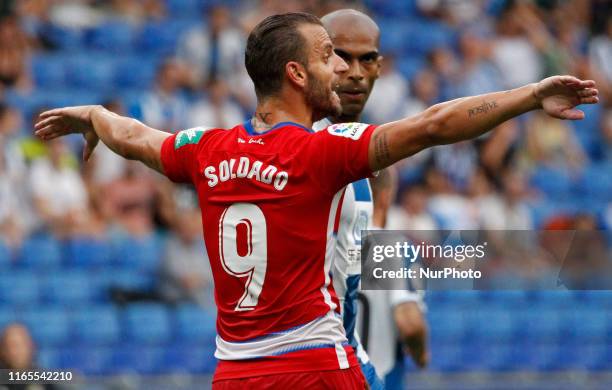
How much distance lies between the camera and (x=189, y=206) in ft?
38.3

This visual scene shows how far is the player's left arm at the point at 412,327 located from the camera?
6520 millimetres

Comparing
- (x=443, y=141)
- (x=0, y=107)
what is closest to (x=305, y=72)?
(x=443, y=141)

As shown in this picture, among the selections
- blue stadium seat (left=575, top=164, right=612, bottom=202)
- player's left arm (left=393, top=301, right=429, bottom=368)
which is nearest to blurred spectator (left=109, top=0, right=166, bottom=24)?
blue stadium seat (left=575, top=164, right=612, bottom=202)

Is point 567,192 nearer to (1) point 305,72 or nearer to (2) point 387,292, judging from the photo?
(2) point 387,292

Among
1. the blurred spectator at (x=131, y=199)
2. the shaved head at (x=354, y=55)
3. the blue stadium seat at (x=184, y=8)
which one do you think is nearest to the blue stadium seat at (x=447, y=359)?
the blurred spectator at (x=131, y=199)

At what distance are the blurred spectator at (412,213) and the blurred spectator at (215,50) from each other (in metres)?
2.74

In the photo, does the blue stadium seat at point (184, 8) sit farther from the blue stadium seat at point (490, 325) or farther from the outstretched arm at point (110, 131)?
the outstretched arm at point (110, 131)

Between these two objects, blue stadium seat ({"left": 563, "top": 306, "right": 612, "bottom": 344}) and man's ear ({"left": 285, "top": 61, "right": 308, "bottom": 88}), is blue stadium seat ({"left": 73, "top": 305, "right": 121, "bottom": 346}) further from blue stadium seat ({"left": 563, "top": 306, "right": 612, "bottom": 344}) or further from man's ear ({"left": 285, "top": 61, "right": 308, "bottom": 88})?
man's ear ({"left": 285, "top": 61, "right": 308, "bottom": 88})

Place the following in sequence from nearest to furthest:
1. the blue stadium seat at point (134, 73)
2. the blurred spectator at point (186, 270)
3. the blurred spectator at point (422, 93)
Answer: the blurred spectator at point (186, 270) < the blue stadium seat at point (134, 73) < the blurred spectator at point (422, 93)

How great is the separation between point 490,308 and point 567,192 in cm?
291

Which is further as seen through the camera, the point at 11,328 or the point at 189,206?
the point at 189,206

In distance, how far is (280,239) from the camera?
443 cm

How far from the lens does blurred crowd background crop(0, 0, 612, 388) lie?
1112 centimetres

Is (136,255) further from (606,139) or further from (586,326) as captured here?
(606,139)
